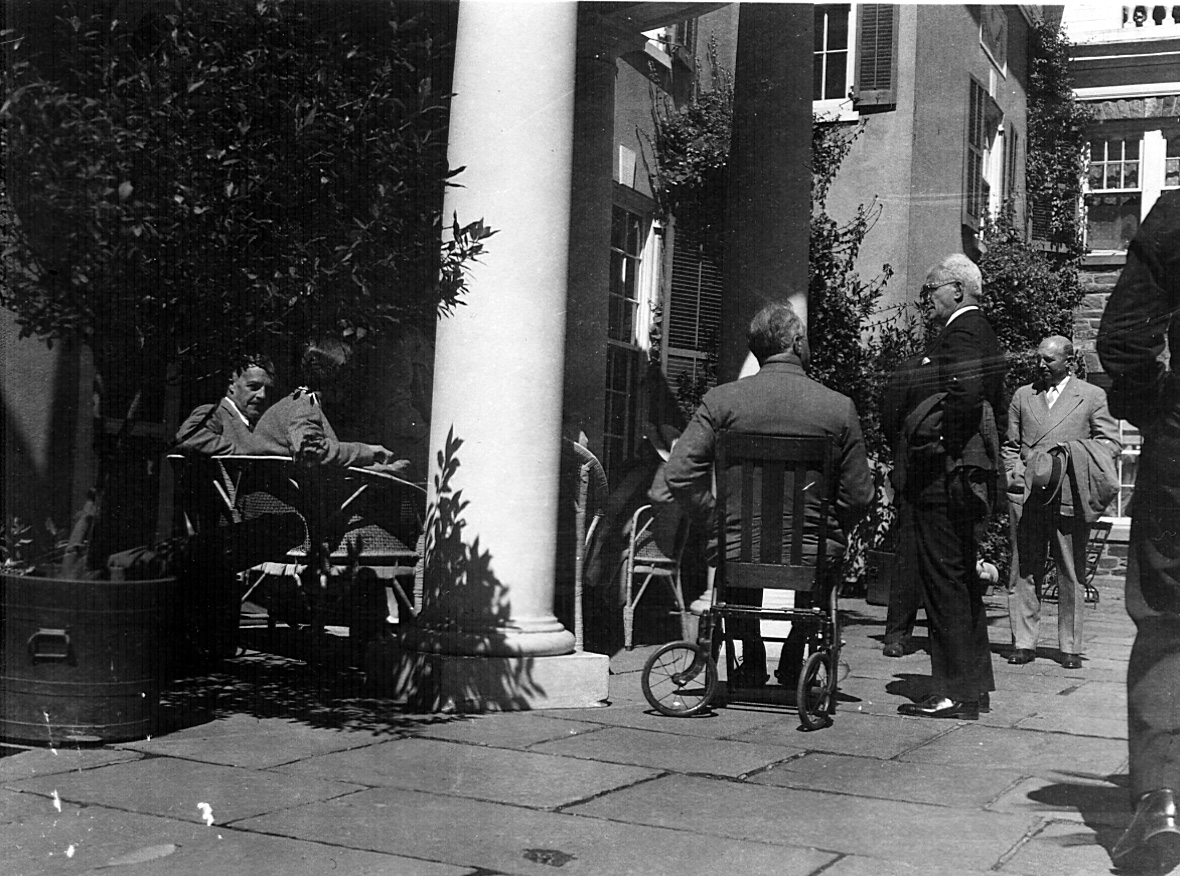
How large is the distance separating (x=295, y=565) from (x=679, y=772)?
261 cm

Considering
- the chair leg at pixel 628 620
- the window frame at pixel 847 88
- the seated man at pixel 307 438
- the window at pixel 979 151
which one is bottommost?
the chair leg at pixel 628 620

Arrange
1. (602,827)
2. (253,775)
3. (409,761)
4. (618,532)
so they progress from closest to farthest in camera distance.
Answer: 1. (602,827)
2. (253,775)
3. (409,761)
4. (618,532)

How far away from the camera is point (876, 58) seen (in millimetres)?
12164

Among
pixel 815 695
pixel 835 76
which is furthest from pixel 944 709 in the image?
pixel 835 76

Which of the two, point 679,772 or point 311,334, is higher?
point 311,334

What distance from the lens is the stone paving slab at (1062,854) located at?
10.5 feet

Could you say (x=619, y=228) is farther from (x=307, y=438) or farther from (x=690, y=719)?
(x=690, y=719)

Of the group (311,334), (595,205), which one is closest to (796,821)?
(311,334)

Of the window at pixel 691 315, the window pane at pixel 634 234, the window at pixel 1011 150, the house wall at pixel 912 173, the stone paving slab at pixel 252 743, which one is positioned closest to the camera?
the stone paving slab at pixel 252 743

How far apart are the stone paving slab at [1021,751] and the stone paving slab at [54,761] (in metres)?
2.48

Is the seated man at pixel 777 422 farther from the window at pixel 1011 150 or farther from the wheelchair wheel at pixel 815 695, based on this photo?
the window at pixel 1011 150

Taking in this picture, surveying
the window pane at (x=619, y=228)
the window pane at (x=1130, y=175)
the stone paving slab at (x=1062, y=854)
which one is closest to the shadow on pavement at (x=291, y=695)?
the stone paving slab at (x=1062, y=854)

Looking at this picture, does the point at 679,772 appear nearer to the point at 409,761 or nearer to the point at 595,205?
the point at 409,761

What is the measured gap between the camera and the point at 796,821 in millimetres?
3678
